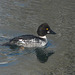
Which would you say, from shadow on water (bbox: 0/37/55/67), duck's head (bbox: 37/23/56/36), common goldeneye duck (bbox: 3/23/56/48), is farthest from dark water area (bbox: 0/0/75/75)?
duck's head (bbox: 37/23/56/36)

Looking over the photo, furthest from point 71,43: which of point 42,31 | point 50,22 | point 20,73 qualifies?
point 20,73

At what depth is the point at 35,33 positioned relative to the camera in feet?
44.0

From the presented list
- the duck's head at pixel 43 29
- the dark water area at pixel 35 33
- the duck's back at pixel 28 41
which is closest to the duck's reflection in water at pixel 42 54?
the dark water area at pixel 35 33

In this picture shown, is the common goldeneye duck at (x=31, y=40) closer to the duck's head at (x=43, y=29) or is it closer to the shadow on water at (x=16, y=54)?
the duck's head at (x=43, y=29)

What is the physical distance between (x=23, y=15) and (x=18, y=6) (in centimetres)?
156

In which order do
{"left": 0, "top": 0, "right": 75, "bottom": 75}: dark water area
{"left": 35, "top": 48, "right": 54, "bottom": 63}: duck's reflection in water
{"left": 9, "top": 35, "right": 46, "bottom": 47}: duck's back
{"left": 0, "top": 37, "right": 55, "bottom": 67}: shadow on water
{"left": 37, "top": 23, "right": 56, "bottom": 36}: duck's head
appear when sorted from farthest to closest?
1. {"left": 37, "top": 23, "right": 56, "bottom": 36}: duck's head
2. {"left": 9, "top": 35, "right": 46, "bottom": 47}: duck's back
3. {"left": 35, "top": 48, "right": 54, "bottom": 63}: duck's reflection in water
4. {"left": 0, "top": 37, "right": 55, "bottom": 67}: shadow on water
5. {"left": 0, "top": 0, "right": 75, "bottom": 75}: dark water area

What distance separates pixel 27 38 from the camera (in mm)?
11578

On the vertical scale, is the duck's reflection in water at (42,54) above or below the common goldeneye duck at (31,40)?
below

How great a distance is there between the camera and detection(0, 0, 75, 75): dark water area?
31.9 ft

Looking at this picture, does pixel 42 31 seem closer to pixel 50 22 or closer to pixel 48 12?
pixel 50 22

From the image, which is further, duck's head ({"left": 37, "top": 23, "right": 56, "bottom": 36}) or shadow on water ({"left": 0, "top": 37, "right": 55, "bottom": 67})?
duck's head ({"left": 37, "top": 23, "right": 56, "bottom": 36})

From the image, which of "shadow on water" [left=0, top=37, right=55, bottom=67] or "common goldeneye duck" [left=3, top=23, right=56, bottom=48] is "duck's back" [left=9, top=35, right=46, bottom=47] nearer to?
"common goldeneye duck" [left=3, top=23, right=56, bottom=48]

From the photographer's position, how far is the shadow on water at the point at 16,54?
1007 cm

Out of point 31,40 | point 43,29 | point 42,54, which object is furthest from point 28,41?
point 43,29
